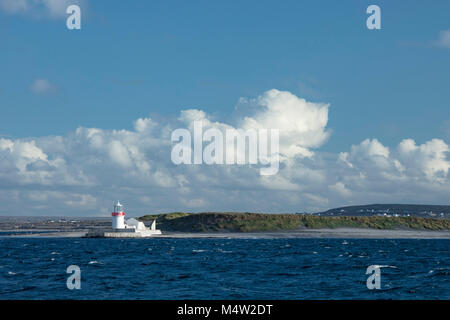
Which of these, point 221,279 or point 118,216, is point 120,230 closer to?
point 118,216

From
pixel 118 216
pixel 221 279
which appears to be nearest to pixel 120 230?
pixel 118 216

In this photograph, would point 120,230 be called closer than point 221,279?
No

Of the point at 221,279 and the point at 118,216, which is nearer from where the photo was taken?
the point at 221,279

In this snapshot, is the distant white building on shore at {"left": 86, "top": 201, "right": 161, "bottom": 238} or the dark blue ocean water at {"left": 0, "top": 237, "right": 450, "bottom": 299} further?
the distant white building on shore at {"left": 86, "top": 201, "right": 161, "bottom": 238}

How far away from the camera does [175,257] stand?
9538cm

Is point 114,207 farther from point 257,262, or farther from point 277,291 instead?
point 277,291

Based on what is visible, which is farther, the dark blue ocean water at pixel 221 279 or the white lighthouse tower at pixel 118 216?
the white lighthouse tower at pixel 118 216

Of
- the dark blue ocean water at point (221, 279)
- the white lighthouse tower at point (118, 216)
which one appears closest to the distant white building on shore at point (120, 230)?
the white lighthouse tower at point (118, 216)

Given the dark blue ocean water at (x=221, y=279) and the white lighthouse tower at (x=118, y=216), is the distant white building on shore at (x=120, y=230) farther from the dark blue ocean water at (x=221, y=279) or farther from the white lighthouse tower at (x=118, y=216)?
the dark blue ocean water at (x=221, y=279)

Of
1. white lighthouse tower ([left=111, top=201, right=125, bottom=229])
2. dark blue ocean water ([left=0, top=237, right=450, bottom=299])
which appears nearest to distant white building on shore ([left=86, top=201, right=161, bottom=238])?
white lighthouse tower ([left=111, top=201, right=125, bottom=229])

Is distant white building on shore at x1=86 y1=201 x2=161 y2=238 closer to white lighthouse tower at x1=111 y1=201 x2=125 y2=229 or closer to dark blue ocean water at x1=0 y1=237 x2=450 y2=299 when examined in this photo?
white lighthouse tower at x1=111 y1=201 x2=125 y2=229
